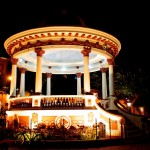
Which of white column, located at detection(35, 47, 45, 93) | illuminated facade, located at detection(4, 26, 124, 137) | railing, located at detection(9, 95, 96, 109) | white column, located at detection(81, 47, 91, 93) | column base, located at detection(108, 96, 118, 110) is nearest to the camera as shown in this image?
illuminated facade, located at detection(4, 26, 124, 137)

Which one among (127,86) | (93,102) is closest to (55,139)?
(93,102)

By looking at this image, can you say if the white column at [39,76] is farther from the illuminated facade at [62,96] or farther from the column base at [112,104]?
the column base at [112,104]

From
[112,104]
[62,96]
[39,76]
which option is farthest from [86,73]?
[112,104]

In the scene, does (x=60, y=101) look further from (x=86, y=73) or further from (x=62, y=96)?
(x=86, y=73)

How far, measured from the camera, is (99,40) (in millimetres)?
21469

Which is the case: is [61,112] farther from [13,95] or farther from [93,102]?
[13,95]

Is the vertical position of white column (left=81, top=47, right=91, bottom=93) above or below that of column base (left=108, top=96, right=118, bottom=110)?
above

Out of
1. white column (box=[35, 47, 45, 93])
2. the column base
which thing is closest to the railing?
white column (box=[35, 47, 45, 93])

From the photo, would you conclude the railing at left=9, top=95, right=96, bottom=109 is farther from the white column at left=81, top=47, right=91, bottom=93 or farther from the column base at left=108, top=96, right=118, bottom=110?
the column base at left=108, top=96, right=118, bottom=110

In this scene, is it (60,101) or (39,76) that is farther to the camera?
(39,76)

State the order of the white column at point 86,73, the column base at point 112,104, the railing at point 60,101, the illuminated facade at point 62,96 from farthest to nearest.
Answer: the column base at point 112,104
the white column at point 86,73
the railing at point 60,101
the illuminated facade at point 62,96

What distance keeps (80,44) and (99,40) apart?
70.9 inches

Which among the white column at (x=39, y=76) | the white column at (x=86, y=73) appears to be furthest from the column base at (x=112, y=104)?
the white column at (x=39, y=76)

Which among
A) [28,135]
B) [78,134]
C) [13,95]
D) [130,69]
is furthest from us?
[130,69]
